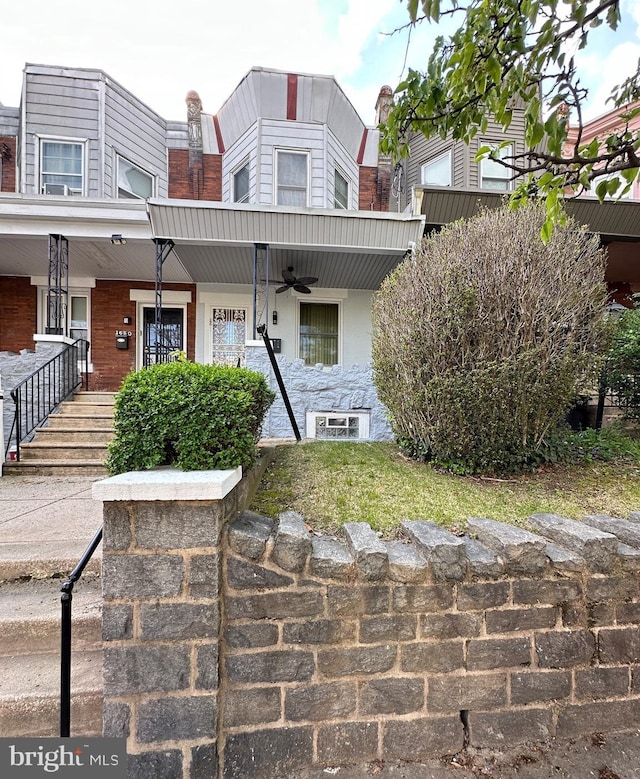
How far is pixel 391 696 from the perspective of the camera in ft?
5.89

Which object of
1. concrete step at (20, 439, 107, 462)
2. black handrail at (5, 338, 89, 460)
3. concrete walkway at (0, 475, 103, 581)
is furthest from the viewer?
black handrail at (5, 338, 89, 460)

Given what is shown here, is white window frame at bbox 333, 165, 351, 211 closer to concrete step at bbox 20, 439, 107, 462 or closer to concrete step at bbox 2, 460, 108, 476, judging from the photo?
concrete step at bbox 20, 439, 107, 462

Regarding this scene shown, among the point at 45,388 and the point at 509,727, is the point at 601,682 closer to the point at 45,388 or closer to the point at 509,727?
the point at 509,727

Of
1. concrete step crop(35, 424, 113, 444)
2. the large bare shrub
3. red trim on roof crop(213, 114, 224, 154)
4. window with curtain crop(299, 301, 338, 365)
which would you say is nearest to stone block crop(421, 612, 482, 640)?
the large bare shrub

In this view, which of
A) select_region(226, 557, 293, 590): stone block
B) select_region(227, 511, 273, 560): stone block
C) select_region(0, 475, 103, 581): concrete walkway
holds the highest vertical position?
select_region(227, 511, 273, 560): stone block

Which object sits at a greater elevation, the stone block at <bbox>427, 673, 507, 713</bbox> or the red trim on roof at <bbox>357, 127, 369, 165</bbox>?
the red trim on roof at <bbox>357, 127, 369, 165</bbox>

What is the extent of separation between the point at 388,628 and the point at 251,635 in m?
0.63

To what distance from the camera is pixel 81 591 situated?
2.15 metres

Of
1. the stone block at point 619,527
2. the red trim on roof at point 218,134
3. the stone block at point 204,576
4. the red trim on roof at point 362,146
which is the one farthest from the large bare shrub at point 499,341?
the red trim on roof at point 218,134

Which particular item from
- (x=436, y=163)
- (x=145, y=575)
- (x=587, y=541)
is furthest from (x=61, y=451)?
(x=436, y=163)

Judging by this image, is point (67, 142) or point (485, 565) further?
point (67, 142)

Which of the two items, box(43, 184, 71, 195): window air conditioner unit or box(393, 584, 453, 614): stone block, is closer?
box(393, 584, 453, 614): stone block

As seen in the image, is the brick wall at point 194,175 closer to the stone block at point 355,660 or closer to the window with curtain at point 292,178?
the window with curtain at point 292,178

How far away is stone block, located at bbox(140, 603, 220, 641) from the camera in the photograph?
1630 mm
